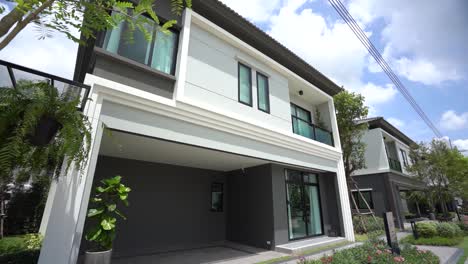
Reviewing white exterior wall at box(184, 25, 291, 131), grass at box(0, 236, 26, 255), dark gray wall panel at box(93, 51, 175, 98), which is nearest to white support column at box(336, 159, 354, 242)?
white exterior wall at box(184, 25, 291, 131)

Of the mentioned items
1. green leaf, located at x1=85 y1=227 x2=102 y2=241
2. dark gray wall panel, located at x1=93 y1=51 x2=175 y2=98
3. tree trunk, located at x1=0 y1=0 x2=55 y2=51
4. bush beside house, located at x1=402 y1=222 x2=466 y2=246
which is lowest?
bush beside house, located at x1=402 y1=222 x2=466 y2=246

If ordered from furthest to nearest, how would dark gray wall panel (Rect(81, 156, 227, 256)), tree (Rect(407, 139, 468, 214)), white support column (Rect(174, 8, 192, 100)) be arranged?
tree (Rect(407, 139, 468, 214)), dark gray wall panel (Rect(81, 156, 227, 256)), white support column (Rect(174, 8, 192, 100))

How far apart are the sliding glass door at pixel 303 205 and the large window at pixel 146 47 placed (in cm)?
573

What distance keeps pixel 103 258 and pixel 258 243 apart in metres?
5.30

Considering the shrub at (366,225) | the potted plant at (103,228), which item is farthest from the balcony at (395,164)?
the potted plant at (103,228)

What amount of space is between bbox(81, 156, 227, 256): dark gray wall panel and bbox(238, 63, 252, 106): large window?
350 cm

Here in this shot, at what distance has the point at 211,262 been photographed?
607 cm

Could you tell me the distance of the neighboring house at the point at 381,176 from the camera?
45.5ft

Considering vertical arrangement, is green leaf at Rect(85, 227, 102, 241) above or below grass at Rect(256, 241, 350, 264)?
above

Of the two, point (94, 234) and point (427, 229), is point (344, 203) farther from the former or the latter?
point (94, 234)

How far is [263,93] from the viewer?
7.95 m

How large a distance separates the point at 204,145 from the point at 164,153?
1.94 m

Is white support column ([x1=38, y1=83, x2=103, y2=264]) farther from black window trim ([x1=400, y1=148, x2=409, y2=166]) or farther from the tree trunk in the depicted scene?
black window trim ([x1=400, y1=148, x2=409, y2=166])

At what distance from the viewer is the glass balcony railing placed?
9.10m
